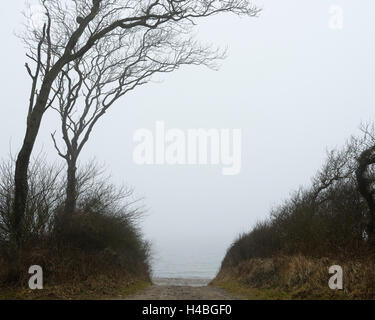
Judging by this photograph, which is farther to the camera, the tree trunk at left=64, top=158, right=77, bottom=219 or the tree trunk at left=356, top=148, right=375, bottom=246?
the tree trunk at left=64, top=158, right=77, bottom=219

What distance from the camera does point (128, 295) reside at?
13.1m

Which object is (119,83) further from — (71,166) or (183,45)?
(71,166)

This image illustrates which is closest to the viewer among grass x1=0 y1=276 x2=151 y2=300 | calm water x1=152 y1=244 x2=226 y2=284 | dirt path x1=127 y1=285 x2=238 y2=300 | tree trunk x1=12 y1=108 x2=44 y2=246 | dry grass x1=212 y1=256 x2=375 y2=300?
dry grass x1=212 y1=256 x2=375 y2=300

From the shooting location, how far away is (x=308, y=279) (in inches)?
474

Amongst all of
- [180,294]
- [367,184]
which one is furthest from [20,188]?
[367,184]

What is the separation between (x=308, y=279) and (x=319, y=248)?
3.01 metres

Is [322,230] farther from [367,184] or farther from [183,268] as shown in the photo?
[183,268]

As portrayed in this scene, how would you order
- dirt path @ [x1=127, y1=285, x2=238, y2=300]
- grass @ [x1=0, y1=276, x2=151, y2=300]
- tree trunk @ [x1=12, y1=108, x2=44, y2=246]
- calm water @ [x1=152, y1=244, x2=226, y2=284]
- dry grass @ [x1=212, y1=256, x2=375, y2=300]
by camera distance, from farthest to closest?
calm water @ [x1=152, y1=244, x2=226, y2=284]
dirt path @ [x1=127, y1=285, x2=238, y2=300]
tree trunk @ [x1=12, y1=108, x2=44, y2=246]
grass @ [x1=0, y1=276, x2=151, y2=300]
dry grass @ [x1=212, y1=256, x2=375, y2=300]

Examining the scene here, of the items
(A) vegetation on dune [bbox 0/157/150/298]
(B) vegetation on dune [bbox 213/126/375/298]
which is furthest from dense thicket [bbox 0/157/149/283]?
(B) vegetation on dune [bbox 213/126/375/298]

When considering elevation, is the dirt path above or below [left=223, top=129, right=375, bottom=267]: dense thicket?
below

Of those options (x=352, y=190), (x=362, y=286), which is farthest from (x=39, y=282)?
(x=352, y=190)

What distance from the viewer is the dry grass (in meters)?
10.1

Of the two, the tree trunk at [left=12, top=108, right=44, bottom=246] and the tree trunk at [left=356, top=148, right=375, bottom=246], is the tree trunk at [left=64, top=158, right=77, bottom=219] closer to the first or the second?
the tree trunk at [left=12, top=108, right=44, bottom=246]
